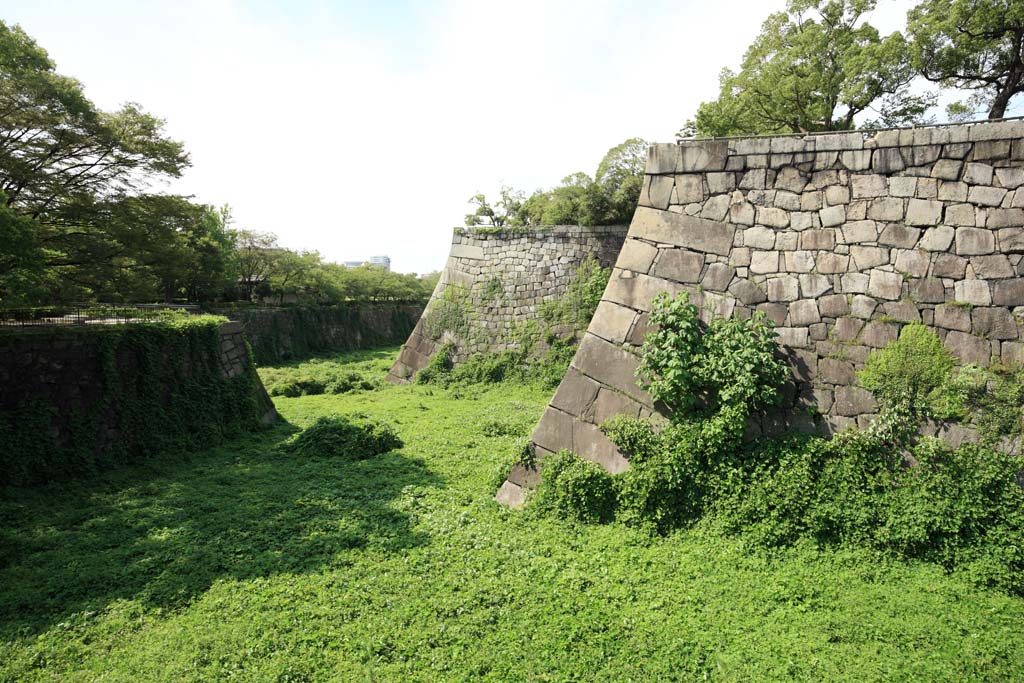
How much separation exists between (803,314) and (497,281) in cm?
1093

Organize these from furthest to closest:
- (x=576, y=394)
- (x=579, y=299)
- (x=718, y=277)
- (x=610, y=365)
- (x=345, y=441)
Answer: (x=579, y=299) < (x=345, y=441) < (x=576, y=394) < (x=610, y=365) < (x=718, y=277)

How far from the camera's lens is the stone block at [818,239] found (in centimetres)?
530

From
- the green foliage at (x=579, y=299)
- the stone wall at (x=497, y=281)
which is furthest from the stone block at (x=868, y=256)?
the stone wall at (x=497, y=281)

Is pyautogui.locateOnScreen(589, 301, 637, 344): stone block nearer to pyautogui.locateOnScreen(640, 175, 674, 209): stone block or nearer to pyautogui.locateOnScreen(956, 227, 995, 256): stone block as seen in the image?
pyautogui.locateOnScreen(640, 175, 674, 209): stone block

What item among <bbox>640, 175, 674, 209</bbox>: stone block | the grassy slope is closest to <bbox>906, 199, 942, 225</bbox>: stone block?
<bbox>640, 175, 674, 209</bbox>: stone block

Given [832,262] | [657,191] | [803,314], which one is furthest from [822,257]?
[657,191]

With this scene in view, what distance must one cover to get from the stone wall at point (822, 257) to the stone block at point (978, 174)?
0.04 ft

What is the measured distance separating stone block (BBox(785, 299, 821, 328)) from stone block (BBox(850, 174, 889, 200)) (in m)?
1.20

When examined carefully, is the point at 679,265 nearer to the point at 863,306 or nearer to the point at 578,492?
the point at 863,306

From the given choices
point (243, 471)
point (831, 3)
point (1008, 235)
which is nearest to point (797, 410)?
point (1008, 235)

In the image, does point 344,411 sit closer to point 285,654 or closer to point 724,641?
point 285,654

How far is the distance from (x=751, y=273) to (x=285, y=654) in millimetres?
5737

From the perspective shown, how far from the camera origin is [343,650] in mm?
3807

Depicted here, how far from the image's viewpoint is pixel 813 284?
17.5 ft
